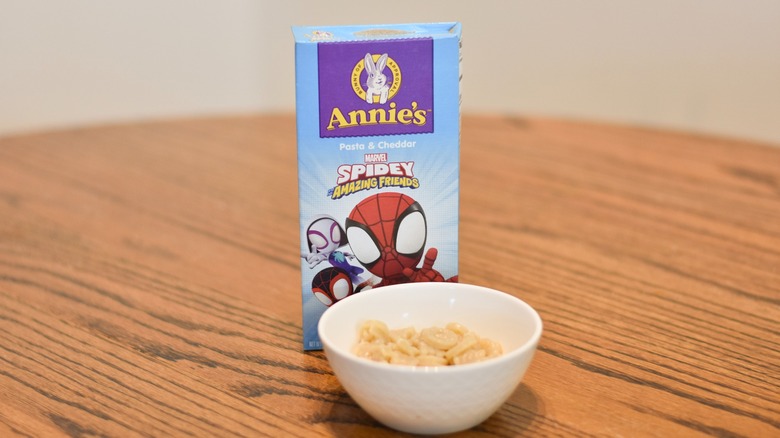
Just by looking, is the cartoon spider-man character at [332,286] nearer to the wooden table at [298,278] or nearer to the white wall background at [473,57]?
the wooden table at [298,278]

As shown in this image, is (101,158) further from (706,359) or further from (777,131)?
(777,131)

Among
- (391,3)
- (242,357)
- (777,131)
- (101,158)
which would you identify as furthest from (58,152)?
(777,131)

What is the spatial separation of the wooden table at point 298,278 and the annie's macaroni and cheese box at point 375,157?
11cm

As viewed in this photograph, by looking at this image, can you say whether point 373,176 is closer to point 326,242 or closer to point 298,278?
point 326,242

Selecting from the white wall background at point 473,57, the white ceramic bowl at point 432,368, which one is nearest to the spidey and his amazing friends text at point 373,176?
the white ceramic bowl at point 432,368

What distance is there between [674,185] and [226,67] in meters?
1.98

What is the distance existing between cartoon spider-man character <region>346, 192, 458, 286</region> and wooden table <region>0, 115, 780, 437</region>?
117mm

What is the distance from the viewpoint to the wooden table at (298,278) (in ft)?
2.48

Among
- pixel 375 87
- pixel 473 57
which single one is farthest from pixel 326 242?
pixel 473 57

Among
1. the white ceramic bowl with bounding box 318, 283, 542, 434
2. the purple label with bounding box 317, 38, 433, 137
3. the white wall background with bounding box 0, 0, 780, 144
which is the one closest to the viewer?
the white ceramic bowl with bounding box 318, 283, 542, 434

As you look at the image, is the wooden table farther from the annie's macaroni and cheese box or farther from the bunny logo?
the bunny logo

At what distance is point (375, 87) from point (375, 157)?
0.07 metres

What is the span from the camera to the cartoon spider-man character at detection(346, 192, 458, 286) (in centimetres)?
85

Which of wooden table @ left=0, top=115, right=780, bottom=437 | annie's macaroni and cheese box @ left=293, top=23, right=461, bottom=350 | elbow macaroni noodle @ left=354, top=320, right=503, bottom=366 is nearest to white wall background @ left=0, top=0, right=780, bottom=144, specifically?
wooden table @ left=0, top=115, right=780, bottom=437
